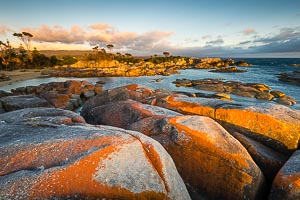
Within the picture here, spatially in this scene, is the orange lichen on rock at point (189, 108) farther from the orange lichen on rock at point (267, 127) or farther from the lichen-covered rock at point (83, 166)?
the lichen-covered rock at point (83, 166)

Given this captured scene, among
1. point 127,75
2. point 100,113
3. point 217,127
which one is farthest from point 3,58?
point 217,127

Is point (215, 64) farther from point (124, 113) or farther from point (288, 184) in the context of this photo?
point (288, 184)

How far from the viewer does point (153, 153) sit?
557cm

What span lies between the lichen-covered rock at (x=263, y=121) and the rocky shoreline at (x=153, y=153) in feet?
0.13

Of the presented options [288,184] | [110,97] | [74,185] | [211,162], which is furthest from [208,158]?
[110,97]

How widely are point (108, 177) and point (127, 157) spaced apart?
2.23 ft

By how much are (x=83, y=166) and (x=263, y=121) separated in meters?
7.68

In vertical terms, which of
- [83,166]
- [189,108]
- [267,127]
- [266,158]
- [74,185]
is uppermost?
[83,166]

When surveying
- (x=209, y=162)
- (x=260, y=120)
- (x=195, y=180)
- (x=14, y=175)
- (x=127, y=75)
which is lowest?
(x=127, y=75)

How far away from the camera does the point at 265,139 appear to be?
8.88m

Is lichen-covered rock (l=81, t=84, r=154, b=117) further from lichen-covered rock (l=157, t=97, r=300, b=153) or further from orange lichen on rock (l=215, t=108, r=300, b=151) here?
orange lichen on rock (l=215, t=108, r=300, b=151)

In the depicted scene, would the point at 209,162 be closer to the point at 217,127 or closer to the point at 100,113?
the point at 217,127

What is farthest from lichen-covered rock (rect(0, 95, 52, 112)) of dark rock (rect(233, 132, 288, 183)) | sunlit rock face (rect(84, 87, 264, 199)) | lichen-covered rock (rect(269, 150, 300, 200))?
lichen-covered rock (rect(269, 150, 300, 200))

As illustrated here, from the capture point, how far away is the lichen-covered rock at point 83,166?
434 centimetres
